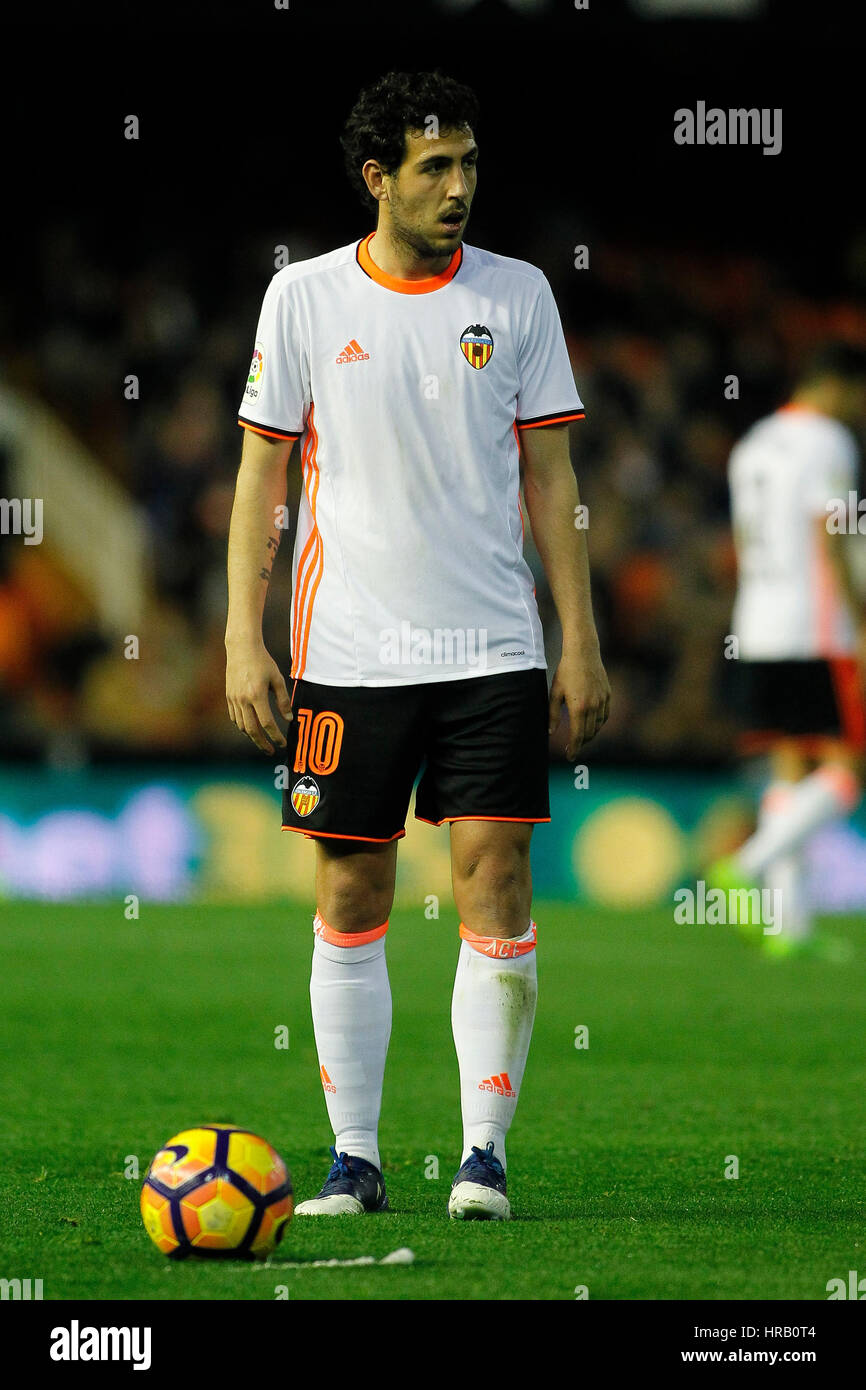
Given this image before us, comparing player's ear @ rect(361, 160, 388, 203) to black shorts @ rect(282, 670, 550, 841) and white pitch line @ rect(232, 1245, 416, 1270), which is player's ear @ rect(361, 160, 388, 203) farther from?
white pitch line @ rect(232, 1245, 416, 1270)

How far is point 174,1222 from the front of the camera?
140 inches

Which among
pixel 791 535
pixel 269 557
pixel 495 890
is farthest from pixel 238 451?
pixel 495 890

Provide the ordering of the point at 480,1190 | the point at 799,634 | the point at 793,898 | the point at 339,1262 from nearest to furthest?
1. the point at 339,1262
2. the point at 480,1190
3. the point at 793,898
4. the point at 799,634

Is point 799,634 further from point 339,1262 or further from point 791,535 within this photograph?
point 339,1262

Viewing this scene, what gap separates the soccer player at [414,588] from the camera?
13.5 feet

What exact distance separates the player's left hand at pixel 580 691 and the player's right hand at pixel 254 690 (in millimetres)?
555

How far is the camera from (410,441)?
4125 millimetres

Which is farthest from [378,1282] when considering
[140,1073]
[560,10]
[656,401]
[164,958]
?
[656,401]

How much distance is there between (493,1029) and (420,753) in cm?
56

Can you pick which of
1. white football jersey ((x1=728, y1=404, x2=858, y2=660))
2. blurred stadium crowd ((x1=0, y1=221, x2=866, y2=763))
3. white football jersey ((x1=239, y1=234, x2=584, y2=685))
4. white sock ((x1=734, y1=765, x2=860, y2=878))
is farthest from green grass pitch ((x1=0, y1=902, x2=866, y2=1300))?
blurred stadium crowd ((x1=0, y1=221, x2=866, y2=763))

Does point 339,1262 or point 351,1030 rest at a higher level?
point 351,1030

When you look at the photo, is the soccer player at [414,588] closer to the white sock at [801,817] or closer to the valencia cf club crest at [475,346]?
the valencia cf club crest at [475,346]

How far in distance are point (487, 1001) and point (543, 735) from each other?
53 cm

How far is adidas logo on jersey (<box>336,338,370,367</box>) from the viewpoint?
13.6 ft
